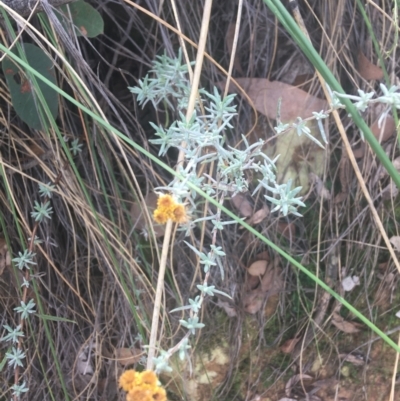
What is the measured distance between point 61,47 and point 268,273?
26.9 inches

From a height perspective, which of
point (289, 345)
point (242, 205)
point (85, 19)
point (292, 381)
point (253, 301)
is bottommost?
point (292, 381)

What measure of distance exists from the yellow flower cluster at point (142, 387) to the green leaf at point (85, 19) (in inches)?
24.0

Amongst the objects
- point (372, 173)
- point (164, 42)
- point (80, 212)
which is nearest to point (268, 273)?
point (372, 173)

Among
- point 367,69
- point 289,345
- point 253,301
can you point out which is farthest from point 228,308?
point 367,69

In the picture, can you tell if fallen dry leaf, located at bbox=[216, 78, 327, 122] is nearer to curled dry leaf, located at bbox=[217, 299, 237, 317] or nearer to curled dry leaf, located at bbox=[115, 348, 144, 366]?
curled dry leaf, located at bbox=[217, 299, 237, 317]

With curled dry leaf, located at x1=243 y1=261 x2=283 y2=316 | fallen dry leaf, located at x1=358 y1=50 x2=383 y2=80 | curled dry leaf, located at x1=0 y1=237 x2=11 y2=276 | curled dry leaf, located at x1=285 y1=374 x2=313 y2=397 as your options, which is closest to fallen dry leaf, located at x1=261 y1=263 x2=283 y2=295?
curled dry leaf, located at x1=243 y1=261 x2=283 y2=316

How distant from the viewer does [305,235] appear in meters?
1.12

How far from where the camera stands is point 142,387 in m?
0.47

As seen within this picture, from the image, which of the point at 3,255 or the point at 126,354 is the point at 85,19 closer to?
the point at 3,255

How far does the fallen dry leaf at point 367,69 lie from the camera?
983 millimetres

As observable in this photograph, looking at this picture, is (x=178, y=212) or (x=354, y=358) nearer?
(x=178, y=212)

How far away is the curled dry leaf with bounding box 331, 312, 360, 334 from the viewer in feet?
3.79

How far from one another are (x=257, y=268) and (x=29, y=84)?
0.65 m

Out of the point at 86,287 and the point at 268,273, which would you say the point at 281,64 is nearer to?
the point at 268,273
